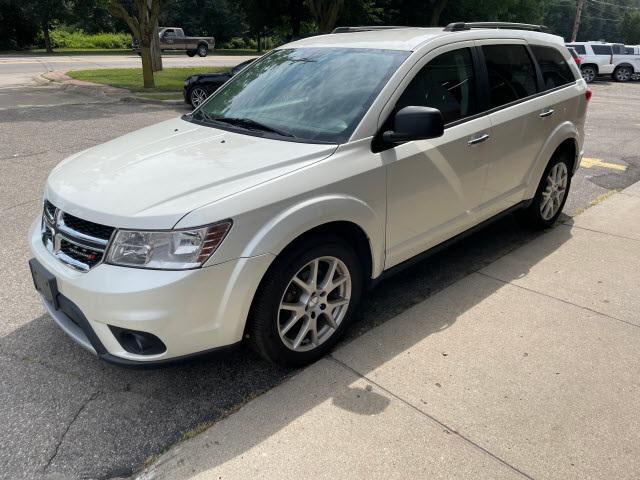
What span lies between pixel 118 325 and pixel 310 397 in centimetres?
102

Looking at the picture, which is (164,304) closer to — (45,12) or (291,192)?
(291,192)

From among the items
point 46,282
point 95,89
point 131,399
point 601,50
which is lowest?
point 131,399

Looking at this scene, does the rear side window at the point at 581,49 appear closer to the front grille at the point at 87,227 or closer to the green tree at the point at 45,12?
the front grille at the point at 87,227

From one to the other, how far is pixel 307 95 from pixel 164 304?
172cm

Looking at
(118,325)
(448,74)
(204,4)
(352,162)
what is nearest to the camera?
(118,325)

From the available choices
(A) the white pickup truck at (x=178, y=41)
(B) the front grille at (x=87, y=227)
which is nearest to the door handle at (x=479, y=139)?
(B) the front grille at (x=87, y=227)

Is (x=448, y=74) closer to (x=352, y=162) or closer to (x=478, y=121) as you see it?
(x=478, y=121)

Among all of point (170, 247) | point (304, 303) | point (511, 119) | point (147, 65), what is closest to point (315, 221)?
point (304, 303)

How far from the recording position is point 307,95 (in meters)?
3.47

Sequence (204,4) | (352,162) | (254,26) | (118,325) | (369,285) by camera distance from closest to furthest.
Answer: (118,325) → (352,162) → (369,285) → (254,26) → (204,4)

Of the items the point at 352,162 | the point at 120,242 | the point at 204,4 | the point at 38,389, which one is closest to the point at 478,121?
the point at 352,162

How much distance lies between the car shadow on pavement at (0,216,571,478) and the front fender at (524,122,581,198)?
1510mm

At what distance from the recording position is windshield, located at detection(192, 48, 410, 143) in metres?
3.20

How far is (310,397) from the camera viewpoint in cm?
281
